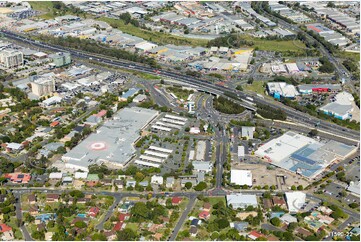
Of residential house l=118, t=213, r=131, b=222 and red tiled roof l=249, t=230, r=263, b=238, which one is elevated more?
red tiled roof l=249, t=230, r=263, b=238

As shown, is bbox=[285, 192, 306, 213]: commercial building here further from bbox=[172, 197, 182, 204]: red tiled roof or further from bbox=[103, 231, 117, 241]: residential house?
bbox=[103, 231, 117, 241]: residential house

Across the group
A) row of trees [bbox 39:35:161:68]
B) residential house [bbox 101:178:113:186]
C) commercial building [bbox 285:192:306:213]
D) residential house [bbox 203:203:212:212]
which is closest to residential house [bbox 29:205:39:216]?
residential house [bbox 101:178:113:186]

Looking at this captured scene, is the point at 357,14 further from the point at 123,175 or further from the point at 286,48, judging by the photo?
the point at 123,175

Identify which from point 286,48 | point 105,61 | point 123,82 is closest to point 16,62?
point 105,61

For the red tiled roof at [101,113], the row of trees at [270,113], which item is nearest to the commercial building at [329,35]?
the row of trees at [270,113]

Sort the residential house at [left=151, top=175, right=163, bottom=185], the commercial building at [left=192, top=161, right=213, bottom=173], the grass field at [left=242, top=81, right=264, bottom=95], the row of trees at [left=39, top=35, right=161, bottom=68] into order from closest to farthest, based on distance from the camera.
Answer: the residential house at [left=151, top=175, right=163, bottom=185]
the commercial building at [left=192, top=161, right=213, bottom=173]
the grass field at [left=242, top=81, right=264, bottom=95]
the row of trees at [left=39, top=35, right=161, bottom=68]

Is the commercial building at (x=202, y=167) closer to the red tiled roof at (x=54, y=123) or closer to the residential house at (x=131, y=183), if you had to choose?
the residential house at (x=131, y=183)

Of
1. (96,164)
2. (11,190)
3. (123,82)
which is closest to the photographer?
(11,190)

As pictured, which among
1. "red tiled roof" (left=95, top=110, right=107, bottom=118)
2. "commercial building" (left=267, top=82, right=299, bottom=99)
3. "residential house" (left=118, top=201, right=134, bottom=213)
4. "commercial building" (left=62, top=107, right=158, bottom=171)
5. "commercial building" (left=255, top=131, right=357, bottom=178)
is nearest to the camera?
"residential house" (left=118, top=201, right=134, bottom=213)
